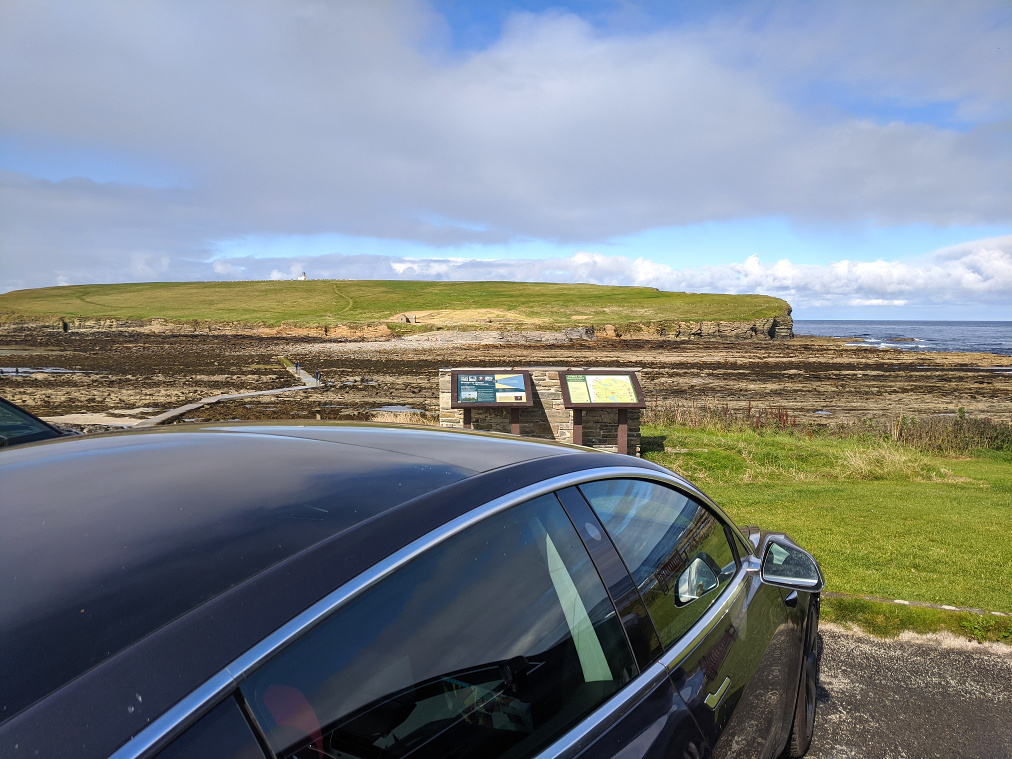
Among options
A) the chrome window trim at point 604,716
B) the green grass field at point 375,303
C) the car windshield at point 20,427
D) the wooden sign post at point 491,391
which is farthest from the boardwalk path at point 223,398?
the green grass field at point 375,303

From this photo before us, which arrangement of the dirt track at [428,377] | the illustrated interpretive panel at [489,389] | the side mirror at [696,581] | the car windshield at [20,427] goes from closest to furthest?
the side mirror at [696,581] < the car windshield at [20,427] < the illustrated interpretive panel at [489,389] < the dirt track at [428,377]

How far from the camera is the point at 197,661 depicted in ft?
3.46

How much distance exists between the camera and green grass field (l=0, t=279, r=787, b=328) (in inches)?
3410

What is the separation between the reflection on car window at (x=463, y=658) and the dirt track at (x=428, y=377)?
16488 millimetres

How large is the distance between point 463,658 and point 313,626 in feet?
1.30

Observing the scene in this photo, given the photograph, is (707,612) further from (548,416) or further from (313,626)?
(548,416)

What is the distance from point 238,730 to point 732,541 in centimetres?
205

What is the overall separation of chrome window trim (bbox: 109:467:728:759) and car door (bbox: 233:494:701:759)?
11 millimetres

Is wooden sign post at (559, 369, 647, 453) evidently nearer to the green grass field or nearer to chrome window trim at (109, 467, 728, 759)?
chrome window trim at (109, 467, 728, 759)

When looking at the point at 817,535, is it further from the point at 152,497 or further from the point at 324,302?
the point at 324,302

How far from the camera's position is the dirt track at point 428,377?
2194 centimetres

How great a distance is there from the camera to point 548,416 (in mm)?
11773


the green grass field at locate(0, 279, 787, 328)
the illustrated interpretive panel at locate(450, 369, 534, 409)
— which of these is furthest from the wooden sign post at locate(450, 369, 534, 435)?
the green grass field at locate(0, 279, 787, 328)

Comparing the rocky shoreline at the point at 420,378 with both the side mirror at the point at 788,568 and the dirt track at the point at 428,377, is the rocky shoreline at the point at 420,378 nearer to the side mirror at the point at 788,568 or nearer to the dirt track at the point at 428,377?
the dirt track at the point at 428,377
